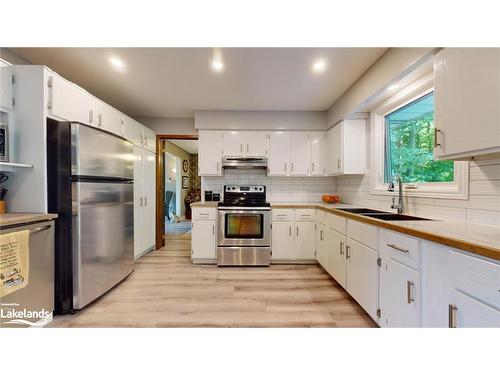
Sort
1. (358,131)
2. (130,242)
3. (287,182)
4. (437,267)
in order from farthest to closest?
(287,182) < (358,131) < (130,242) < (437,267)

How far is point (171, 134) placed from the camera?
12.9ft

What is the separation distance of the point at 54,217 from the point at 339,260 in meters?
2.70

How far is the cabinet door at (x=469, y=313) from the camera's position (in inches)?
35.6

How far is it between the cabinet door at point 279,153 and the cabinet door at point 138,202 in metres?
2.03

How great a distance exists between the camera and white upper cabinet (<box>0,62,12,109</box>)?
1.70m

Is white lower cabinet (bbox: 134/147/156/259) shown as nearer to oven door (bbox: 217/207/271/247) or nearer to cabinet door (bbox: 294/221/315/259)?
oven door (bbox: 217/207/271/247)

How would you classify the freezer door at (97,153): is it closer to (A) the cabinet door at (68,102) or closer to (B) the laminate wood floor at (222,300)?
(A) the cabinet door at (68,102)

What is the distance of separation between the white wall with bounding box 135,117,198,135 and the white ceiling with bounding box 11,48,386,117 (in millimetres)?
485

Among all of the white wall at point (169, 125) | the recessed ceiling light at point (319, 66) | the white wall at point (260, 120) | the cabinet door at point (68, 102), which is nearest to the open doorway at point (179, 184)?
the white wall at point (169, 125)

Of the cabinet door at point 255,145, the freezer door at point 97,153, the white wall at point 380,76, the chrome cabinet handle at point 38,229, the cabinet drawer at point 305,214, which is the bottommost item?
the cabinet drawer at point 305,214

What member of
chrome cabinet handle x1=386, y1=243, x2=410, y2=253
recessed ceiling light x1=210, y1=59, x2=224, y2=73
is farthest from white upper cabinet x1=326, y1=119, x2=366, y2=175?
recessed ceiling light x1=210, y1=59, x2=224, y2=73
